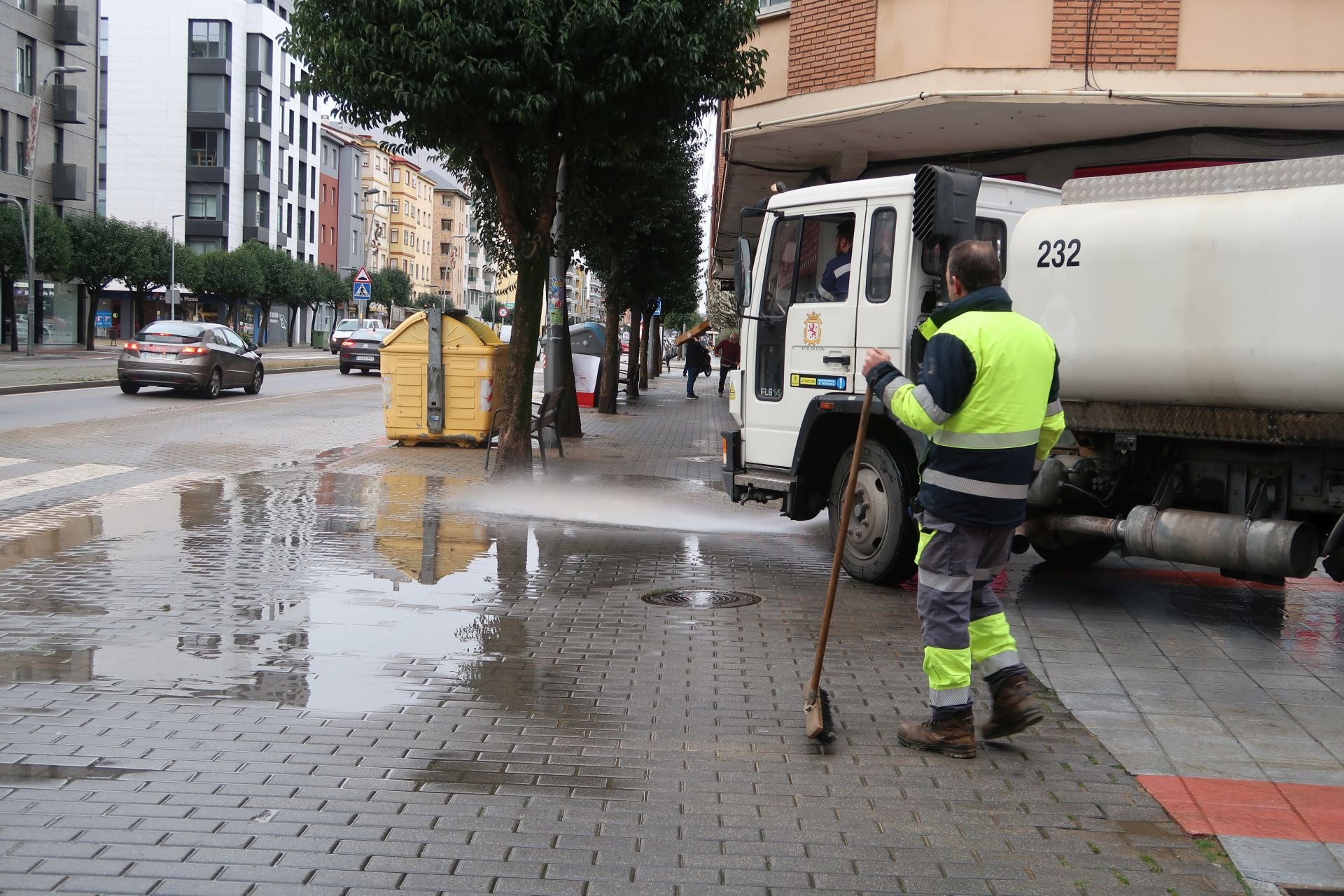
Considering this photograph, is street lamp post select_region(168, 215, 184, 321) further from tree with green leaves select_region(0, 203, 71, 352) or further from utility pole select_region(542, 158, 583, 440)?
utility pole select_region(542, 158, 583, 440)

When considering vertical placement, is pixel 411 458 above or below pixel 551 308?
below

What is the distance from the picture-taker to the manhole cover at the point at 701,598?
7.57m

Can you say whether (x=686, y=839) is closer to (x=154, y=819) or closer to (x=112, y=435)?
(x=154, y=819)

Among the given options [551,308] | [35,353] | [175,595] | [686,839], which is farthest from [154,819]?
[35,353]

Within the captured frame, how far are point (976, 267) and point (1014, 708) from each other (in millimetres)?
1711

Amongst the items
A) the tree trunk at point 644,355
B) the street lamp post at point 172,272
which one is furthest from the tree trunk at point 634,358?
the street lamp post at point 172,272

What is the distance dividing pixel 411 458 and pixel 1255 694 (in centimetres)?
1116

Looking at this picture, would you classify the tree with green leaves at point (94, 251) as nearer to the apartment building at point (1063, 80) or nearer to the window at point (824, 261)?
the apartment building at point (1063, 80)

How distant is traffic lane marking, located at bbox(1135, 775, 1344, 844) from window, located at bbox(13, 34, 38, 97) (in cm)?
5134

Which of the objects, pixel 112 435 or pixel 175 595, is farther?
pixel 112 435

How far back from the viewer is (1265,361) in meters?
6.50

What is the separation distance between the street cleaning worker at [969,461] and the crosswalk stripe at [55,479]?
8772 mm

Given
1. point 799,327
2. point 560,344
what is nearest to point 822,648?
point 799,327

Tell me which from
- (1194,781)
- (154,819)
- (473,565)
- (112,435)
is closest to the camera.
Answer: (154,819)
